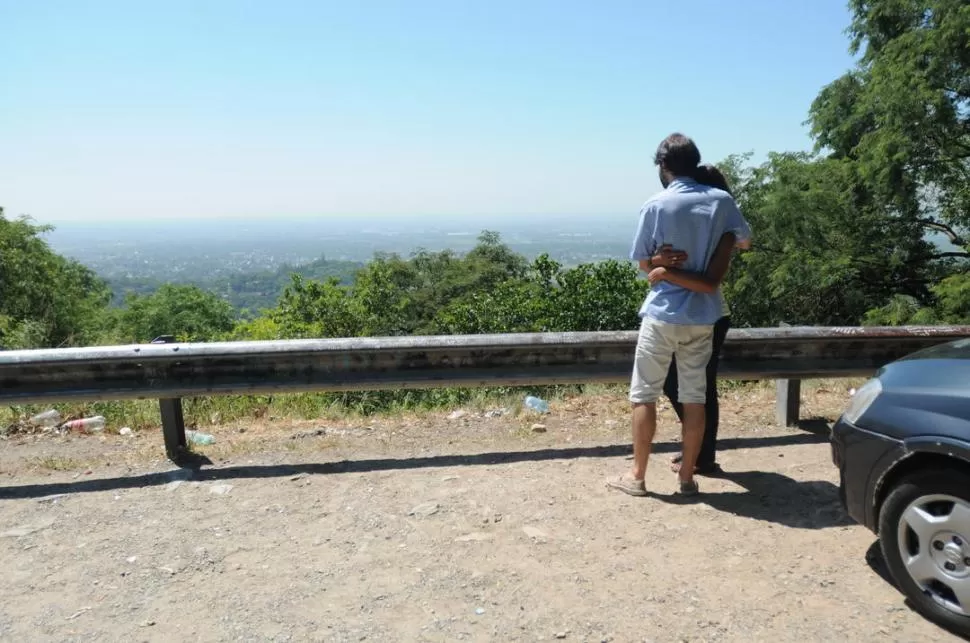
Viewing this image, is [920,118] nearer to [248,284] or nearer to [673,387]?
[673,387]

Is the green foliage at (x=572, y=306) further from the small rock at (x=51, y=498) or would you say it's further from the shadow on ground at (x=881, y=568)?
the shadow on ground at (x=881, y=568)

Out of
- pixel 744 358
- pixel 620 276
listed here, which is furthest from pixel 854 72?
pixel 744 358

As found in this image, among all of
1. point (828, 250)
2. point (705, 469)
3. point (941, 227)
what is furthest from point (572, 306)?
point (705, 469)

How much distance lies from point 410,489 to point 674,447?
1809mm

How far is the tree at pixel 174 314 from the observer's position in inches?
1976

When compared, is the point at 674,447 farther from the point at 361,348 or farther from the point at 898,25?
the point at 898,25

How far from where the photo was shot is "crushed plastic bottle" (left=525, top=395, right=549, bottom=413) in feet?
18.2

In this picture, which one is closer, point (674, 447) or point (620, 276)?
point (674, 447)

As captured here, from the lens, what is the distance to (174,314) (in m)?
52.8

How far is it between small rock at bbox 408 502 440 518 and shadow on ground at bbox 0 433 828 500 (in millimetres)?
596

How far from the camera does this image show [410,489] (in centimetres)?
400

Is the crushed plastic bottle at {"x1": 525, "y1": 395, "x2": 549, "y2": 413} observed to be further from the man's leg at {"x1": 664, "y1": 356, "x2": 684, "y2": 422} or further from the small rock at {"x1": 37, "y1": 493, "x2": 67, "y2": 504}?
the small rock at {"x1": 37, "y1": 493, "x2": 67, "y2": 504}

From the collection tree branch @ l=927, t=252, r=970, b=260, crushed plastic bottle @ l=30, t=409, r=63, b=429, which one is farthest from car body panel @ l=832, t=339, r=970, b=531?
tree branch @ l=927, t=252, r=970, b=260

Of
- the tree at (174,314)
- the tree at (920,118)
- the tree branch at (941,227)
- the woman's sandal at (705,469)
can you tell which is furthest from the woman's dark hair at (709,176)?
the tree at (174,314)
